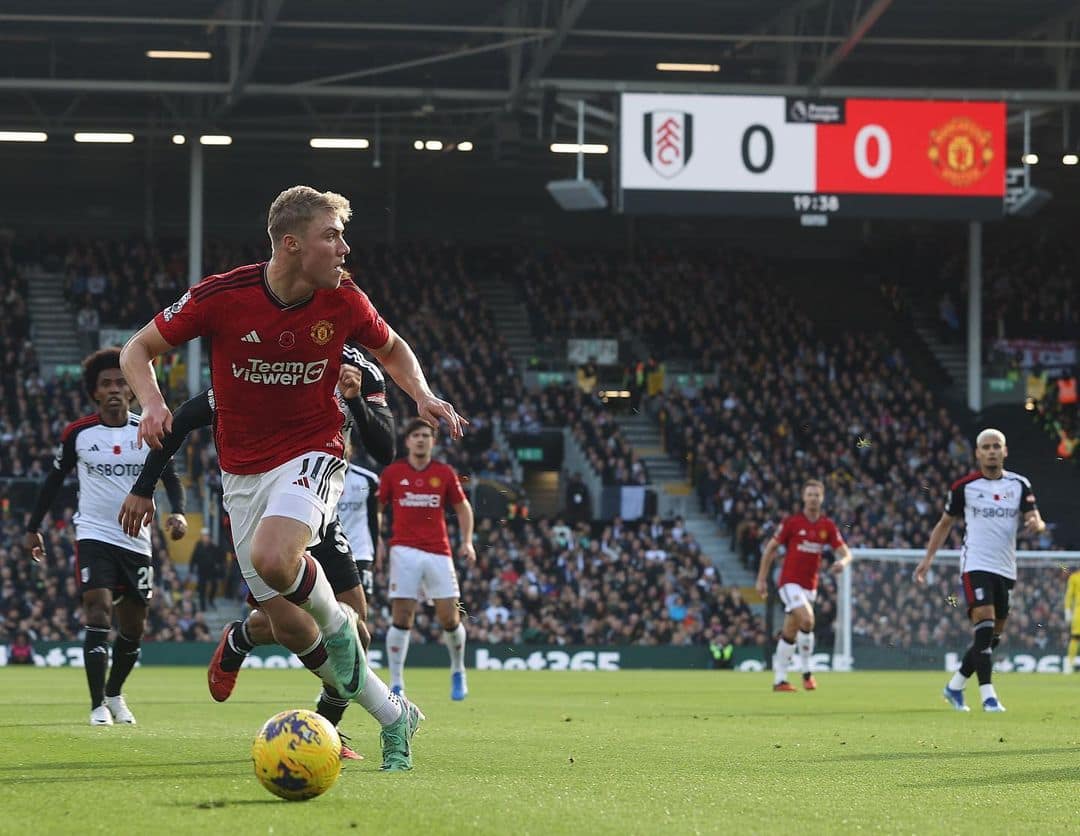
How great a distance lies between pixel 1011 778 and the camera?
8086 mm

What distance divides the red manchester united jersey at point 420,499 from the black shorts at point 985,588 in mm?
4744

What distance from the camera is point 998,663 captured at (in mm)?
30234

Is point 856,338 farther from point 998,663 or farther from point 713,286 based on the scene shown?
point 998,663

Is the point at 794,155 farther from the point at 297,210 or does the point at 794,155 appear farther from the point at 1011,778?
the point at 297,210

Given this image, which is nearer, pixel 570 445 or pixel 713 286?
pixel 570 445

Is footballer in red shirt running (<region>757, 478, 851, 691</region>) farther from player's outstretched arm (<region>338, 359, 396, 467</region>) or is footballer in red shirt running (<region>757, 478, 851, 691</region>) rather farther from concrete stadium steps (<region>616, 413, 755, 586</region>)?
concrete stadium steps (<region>616, 413, 755, 586</region>)

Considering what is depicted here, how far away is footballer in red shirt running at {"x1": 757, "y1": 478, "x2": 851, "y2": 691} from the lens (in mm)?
20828

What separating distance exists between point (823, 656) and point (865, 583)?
1.47 metres

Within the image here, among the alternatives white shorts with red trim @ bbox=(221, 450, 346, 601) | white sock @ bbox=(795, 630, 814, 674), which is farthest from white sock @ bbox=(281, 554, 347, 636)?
white sock @ bbox=(795, 630, 814, 674)

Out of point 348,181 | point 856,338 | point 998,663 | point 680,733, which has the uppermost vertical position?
point 348,181

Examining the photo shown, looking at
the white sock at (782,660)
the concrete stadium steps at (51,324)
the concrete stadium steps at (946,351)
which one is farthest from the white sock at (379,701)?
the concrete stadium steps at (946,351)

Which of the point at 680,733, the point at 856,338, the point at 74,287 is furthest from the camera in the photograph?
the point at 856,338

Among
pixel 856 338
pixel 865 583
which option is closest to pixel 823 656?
pixel 865 583

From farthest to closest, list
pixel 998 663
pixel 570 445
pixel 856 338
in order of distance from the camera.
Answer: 1. pixel 856 338
2. pixel 570 445
3. pixel 998 663
